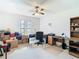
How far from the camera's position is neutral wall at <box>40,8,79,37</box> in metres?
5.00

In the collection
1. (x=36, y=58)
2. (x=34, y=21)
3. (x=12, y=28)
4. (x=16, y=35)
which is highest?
(x=34, y=21)

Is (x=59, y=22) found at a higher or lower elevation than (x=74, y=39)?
higher

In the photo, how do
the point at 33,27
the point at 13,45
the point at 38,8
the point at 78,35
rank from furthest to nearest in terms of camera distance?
the point at 33,27
the point at 13,45
the point at 38,8
the point at 78,35

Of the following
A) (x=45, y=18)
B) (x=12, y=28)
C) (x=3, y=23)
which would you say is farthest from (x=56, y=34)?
(x=3, y=23)

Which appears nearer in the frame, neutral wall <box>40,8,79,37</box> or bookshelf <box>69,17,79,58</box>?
bookshelf <box>69,17,79,58</box>

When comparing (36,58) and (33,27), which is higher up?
(33,27)

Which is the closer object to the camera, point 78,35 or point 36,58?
point 36,58

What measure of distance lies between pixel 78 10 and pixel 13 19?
186 inches

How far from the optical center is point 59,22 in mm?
5797

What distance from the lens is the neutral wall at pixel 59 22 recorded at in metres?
5.00

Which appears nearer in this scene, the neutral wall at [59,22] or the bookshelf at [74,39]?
the bookshelf at [74,39]

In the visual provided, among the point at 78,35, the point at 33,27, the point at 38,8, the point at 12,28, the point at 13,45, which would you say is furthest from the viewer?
the point at 33,27

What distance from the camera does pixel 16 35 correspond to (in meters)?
6.42

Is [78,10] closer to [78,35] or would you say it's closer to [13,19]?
[78,35]
